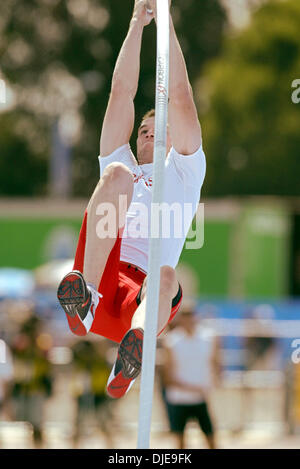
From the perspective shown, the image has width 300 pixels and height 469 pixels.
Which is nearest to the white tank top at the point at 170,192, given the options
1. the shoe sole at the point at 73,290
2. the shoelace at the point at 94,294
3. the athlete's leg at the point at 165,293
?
the athlete's leg at the point at 165,293

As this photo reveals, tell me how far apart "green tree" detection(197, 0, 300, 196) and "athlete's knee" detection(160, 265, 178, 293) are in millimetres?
25053

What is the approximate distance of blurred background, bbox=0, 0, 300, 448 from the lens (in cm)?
1046

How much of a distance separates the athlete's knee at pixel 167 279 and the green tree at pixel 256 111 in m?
25.1

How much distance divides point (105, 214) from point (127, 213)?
0.31 m

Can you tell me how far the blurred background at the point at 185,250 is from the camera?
34.3ft

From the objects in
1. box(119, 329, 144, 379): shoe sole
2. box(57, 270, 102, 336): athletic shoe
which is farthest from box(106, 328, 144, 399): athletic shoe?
box(57, 270, 102, 336): athletic shoe

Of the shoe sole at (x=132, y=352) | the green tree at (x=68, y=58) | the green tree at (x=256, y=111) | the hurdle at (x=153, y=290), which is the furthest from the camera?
the green tree at (x=256, y=111)

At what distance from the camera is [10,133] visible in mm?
30969

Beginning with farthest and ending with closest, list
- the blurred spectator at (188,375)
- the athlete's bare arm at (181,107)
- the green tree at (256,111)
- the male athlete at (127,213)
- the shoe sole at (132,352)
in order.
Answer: the green tree at (256,111) → the blurred spectator at (188,375) → the athlete's bare arm at (181,107) → the male athlete at (127,213) → the shoe sole at (132,352)

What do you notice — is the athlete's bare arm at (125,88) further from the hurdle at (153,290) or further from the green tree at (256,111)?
the green tree at (256,111)

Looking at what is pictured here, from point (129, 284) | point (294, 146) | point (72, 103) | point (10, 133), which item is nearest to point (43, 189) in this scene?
point (10, 133)

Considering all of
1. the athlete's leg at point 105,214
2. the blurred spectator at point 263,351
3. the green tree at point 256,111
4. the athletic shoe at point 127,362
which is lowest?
the athletic shoe at point 127,362

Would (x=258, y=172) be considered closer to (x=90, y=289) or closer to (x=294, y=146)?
(x=294, y=146)
